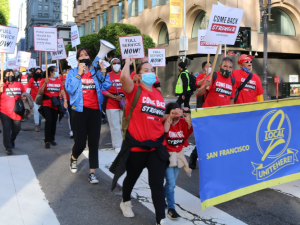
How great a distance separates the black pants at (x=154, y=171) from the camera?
392cm

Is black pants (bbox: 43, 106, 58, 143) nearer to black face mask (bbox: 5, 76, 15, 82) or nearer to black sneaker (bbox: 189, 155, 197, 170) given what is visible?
black face mask (bbox: 5, 76, 15, 82)

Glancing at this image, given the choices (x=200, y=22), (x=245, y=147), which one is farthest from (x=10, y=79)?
(x=200, y=22)

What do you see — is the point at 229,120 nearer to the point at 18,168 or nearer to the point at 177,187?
the point at 177,187

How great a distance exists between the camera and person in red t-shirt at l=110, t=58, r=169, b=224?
3.94m

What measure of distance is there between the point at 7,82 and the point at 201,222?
18.3 feet

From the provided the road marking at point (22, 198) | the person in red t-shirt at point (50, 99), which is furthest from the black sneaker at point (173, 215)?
the person in red t-shirt at point (50, 99)

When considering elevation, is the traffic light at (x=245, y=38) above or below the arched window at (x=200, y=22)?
below

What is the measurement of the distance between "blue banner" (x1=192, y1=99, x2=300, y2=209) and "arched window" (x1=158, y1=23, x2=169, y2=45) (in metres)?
32.6

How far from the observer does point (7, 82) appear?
26.4ft

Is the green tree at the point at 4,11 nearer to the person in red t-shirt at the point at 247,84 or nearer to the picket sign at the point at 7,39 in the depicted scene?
the picket sign at the point at 7,39

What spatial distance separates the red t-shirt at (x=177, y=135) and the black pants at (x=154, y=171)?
1.21 feet

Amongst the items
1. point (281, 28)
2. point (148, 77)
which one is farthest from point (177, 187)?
point (281, 28)

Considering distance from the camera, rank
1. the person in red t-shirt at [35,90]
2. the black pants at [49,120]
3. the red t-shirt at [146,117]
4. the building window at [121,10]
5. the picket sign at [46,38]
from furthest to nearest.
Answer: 1. the building window at [121,10]
2. the person in red t-shirt at [35,90]
3. the picket sign at [46,38]
4. the black pants at [49,120]
5. the red t-shirt at [146,117]

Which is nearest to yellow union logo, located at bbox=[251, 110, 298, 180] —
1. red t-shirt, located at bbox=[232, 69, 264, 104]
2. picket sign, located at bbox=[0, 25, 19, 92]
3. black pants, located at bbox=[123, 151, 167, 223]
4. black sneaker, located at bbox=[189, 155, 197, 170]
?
red t-shirt, located at bbox=[232, 69, 264, 104]
